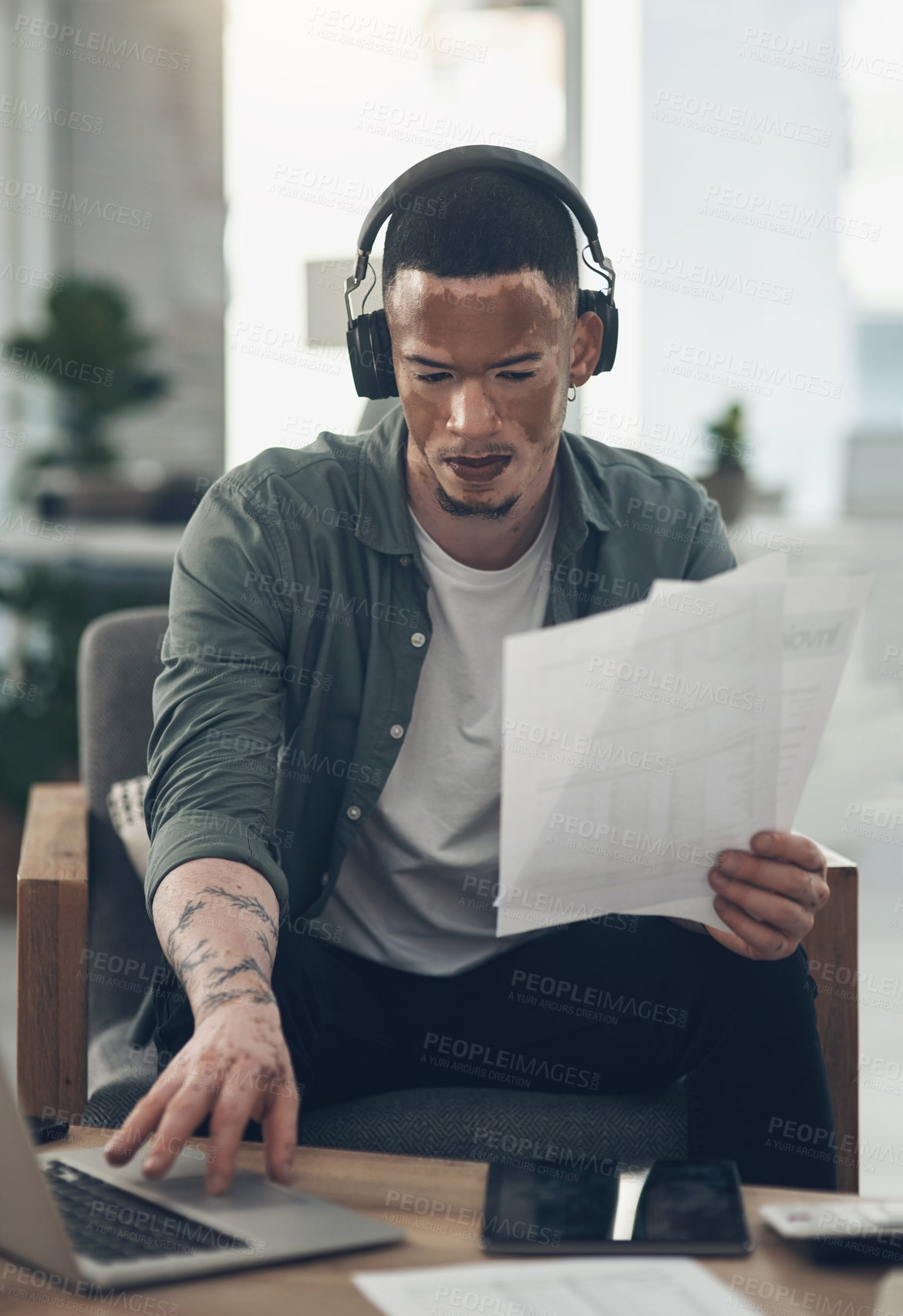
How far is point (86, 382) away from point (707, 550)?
2.87m

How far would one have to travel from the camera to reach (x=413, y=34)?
373 centimetres

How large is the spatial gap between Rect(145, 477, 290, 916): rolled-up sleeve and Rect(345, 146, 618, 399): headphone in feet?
0.60

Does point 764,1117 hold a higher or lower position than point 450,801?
lower

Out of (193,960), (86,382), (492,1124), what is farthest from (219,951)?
(86,382)

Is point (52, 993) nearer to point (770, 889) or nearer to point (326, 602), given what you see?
point (326, 602)

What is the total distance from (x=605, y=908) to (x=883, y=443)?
313 centimetres

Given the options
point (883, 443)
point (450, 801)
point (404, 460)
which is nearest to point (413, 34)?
point (883, 443)

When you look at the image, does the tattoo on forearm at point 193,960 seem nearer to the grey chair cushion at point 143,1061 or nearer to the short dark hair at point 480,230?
the grey chair cushion at point 143,1061

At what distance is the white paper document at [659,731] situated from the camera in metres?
0.87

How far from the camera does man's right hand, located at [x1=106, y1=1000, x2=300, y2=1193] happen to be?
2.48 ft

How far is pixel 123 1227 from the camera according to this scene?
2.38 feet

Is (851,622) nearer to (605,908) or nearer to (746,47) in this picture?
(605,908)

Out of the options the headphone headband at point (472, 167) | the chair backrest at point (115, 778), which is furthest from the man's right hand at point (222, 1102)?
the headphone headband at point (472, 167)

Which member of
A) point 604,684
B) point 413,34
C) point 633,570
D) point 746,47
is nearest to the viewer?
point 604,684
